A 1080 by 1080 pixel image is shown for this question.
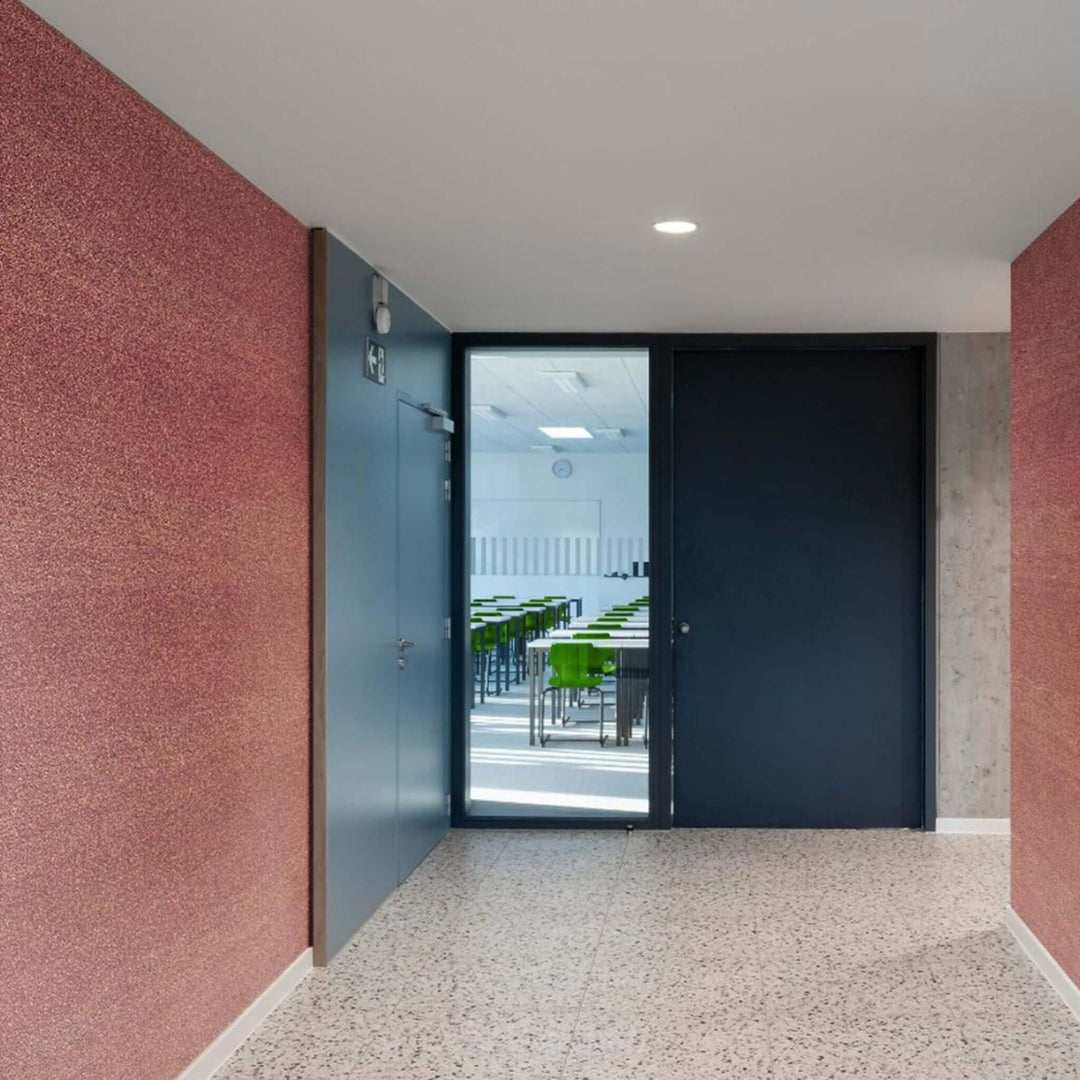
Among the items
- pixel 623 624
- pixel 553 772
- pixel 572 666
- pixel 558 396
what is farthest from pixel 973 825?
pixel 558 396

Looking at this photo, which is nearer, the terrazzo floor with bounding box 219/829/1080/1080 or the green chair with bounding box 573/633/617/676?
the terrazzo floor with bounding box 219/829/1080/1080

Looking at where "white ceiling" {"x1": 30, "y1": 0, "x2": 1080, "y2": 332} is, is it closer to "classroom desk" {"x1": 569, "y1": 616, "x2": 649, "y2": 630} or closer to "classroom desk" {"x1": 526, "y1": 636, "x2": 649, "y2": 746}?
"classroom desk" {"x1": 526, "y1": 636, "x2": 649, "y2": 746}

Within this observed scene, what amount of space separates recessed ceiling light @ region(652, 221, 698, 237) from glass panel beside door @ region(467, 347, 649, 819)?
2.01 metres

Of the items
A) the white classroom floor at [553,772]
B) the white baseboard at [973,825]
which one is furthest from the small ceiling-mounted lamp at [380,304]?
the white baseboard at [973,825]

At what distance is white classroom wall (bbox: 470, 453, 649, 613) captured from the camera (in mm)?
14789

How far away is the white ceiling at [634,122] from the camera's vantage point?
2.32m

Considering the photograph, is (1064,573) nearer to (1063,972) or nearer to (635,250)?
(1063,972)

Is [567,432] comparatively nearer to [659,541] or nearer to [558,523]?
[558,523]

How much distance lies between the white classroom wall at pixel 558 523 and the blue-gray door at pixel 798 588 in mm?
8829

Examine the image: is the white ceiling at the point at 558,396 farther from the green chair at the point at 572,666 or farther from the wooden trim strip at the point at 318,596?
the wooden trim strip at the point at 318,596

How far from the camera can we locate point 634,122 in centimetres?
286

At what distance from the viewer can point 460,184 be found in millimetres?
3375

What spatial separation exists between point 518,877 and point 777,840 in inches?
53.4

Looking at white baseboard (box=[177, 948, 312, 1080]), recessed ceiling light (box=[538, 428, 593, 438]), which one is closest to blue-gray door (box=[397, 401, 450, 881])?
white baseboard (box=[177, 948, 312, 1080])
